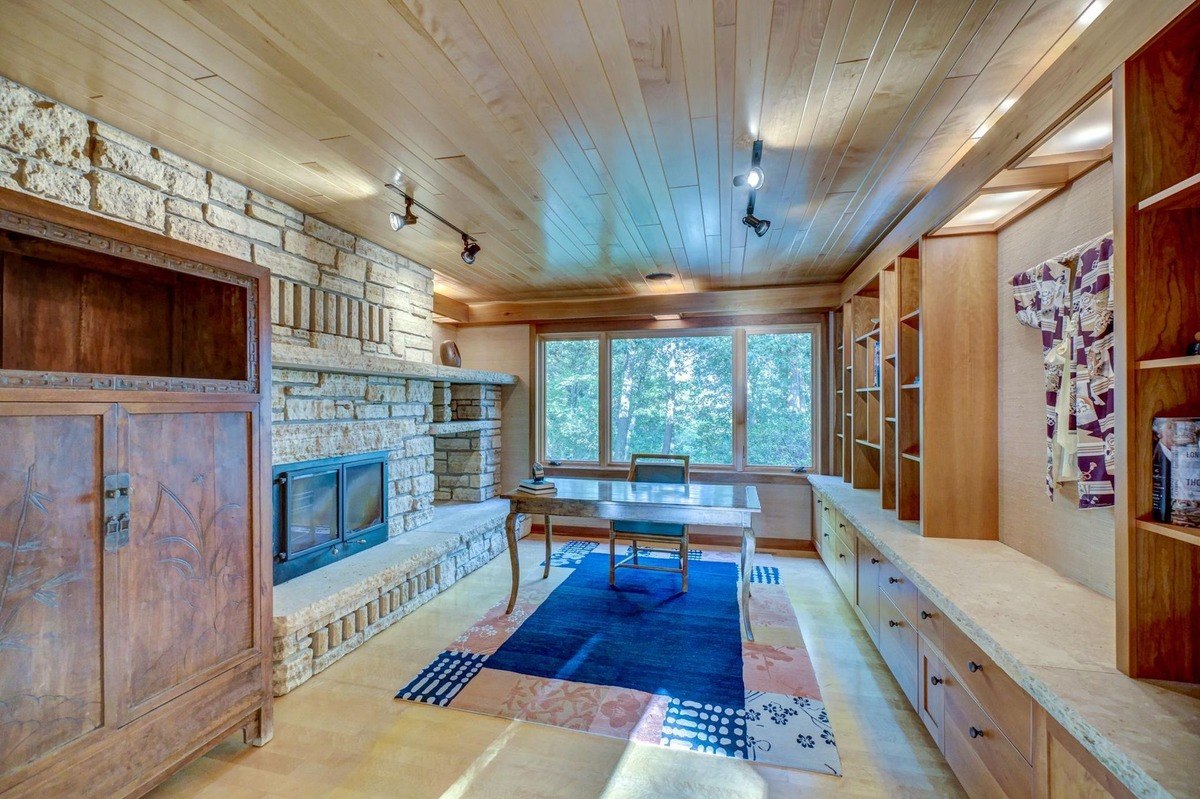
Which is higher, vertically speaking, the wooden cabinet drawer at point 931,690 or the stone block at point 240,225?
the stone block at point 240,225

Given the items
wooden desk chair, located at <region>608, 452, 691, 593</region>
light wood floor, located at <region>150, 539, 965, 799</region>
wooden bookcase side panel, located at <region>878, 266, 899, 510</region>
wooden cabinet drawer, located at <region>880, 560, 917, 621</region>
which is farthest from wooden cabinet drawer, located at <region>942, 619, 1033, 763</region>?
wooden desk chair, located at <region>608, 452, 691, 593</region>

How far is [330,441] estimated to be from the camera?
292 cm

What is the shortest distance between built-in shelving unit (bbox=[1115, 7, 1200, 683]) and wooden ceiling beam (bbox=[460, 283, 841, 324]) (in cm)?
325

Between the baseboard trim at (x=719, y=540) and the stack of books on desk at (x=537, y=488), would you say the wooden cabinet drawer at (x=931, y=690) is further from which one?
the baseboard trim at (x=719, y=540)

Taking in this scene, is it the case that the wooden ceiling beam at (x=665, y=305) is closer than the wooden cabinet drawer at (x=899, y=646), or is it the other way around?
the wooden cabinet drawer at (x=899, y=646)

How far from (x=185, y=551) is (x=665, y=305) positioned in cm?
394

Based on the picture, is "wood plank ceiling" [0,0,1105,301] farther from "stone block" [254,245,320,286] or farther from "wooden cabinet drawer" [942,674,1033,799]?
"wooden cabinet drawer" [942,674,1033,799]

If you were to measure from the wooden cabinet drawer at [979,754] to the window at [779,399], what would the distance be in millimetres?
2965

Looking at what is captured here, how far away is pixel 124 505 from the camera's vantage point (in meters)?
1.50

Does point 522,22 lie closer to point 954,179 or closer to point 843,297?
point 954,179

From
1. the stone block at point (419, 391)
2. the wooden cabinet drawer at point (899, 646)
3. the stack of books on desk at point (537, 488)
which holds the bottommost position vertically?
the wooden cabinet drawer at point (899, 646)

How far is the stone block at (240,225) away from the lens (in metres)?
2.25

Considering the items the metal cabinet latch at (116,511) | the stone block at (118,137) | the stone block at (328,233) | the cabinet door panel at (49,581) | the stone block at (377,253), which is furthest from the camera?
the stone block at (377,253)

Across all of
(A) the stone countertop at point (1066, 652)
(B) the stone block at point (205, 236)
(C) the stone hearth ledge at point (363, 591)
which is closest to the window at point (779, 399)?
(A) the stone countertop at point (1066, 652)
